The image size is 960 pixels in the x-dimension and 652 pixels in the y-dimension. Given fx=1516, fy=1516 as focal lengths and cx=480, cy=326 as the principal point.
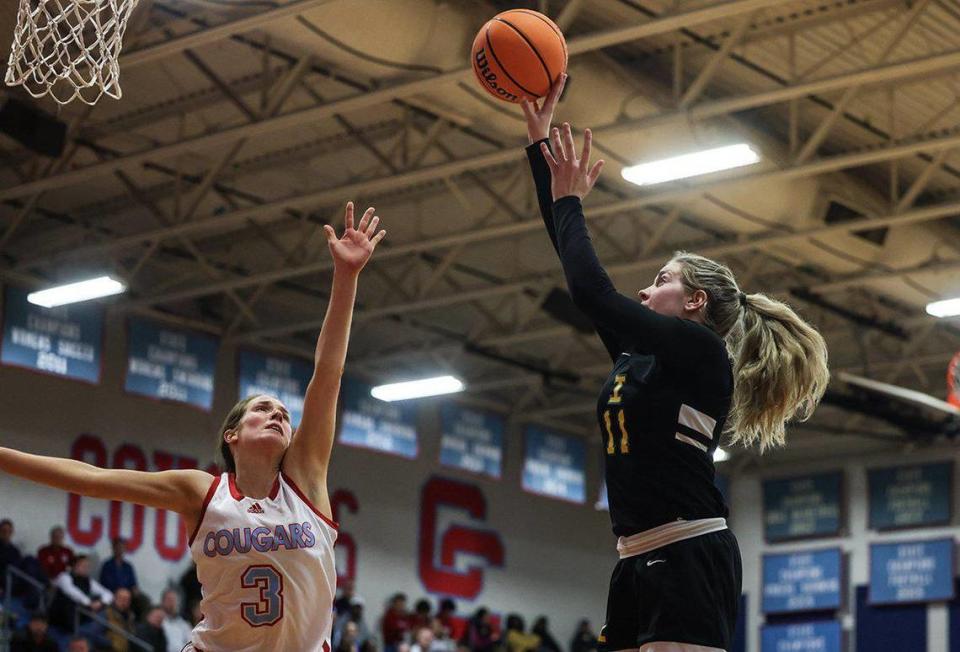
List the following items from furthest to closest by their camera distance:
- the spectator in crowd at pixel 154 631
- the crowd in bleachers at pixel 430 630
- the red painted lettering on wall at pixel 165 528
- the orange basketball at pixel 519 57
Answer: the crowd in bleachers at pixel 430 630 < the red painted lettering on wall at pixel 165 528 < the spectator in crowd at pixel 154 631 < the orange basketball at pixel 519 57

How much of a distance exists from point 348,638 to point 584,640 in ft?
18.6

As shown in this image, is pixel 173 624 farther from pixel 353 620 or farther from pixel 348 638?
pixel 353 620

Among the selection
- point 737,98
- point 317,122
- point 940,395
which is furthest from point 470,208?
point 940,395

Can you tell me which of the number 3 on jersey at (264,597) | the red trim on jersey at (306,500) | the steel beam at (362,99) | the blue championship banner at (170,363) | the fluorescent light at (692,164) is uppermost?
the steel beam at (362,99)

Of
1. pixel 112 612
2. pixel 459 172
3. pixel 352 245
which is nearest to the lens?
pixel 352 245

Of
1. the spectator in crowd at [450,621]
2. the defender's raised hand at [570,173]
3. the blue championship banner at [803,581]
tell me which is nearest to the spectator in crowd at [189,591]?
the spectator in crowd at [450,621]

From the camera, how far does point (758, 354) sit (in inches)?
177

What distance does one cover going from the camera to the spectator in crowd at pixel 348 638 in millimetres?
18172

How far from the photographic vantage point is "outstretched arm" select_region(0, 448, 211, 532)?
Answer: 4438 millimetres

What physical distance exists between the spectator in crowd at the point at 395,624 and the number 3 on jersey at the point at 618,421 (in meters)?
16.5

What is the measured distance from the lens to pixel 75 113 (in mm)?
15227

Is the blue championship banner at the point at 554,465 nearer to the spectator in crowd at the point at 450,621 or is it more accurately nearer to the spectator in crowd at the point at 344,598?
the spectator in crowd at the point at 450,621

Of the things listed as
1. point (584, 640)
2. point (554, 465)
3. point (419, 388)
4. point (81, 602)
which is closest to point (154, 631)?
point (81, 602)

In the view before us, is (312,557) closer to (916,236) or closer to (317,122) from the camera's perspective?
(317,122)
